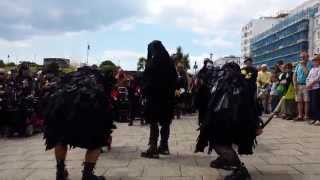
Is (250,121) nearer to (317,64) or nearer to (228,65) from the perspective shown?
(228,65)

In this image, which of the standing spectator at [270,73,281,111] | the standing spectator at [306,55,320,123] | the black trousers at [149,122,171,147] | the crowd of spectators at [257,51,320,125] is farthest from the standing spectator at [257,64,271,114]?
the black trousers at [149,122,171,147]

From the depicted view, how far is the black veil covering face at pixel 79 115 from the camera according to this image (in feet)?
21.4

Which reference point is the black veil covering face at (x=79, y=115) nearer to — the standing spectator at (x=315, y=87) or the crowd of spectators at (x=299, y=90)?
the crowd of spectators at (x=299, y=90)

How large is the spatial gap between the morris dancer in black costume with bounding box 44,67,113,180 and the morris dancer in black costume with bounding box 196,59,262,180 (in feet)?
4.09

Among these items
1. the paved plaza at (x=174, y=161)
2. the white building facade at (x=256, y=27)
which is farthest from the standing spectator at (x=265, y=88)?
the white building facade at (x=256, y=27)

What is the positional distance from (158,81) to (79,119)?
8.42 feet

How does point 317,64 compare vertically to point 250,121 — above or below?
above

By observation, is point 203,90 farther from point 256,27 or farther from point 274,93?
point 256,27

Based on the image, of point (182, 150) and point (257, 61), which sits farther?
point (257, 61)

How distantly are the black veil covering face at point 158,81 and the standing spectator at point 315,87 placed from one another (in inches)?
239

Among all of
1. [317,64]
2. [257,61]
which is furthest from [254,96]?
[257,61]

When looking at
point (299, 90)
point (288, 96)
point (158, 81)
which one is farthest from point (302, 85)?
point (158, 81)

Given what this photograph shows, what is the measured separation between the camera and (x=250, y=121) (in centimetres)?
664

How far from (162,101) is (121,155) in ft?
3.62
